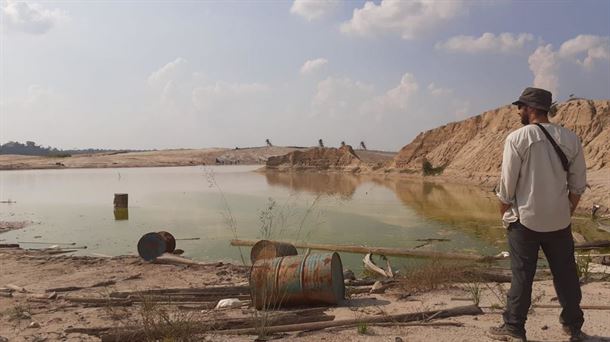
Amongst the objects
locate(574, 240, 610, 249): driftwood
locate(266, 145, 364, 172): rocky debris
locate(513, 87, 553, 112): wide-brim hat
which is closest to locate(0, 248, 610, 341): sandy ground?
locate(513, 87, 553, 112): wide-brim hat

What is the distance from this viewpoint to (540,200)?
3.74 metres

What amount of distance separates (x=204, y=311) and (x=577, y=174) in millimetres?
4290

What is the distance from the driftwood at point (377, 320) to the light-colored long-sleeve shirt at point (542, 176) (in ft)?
5.14

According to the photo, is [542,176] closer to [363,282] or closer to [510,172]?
[510,172]

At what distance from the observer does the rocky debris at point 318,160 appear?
54.4m

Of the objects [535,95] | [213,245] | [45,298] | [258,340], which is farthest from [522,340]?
[213,245]

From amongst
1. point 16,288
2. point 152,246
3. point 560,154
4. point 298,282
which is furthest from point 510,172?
point 152,246

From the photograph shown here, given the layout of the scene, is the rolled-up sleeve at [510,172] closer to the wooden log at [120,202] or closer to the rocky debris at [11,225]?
the rocky debris at [11,225]

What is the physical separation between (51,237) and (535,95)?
1351 centimetres

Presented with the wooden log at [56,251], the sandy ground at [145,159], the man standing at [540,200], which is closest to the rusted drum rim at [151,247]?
the wooden log at [56,251]

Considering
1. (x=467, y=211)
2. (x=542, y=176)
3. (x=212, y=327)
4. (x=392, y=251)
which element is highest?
(x=542, y=176)

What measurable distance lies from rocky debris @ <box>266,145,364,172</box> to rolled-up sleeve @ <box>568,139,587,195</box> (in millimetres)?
48559

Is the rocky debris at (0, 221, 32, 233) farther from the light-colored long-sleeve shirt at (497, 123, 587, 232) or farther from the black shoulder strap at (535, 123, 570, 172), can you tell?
the black shoulder strap at (535, 123, 570, 172)

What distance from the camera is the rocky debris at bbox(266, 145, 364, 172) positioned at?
178 feet
